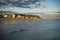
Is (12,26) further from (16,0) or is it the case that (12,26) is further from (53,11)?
(53,11)

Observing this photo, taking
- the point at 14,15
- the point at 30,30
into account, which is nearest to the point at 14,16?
the point at 14,15

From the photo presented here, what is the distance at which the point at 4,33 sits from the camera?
1.90 m

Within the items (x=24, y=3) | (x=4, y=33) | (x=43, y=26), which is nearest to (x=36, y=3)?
(x=24, y=3)

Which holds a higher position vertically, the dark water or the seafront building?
the seafront building

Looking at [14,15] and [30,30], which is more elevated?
[14,15]

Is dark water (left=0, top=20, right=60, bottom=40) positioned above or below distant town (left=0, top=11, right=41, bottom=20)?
below

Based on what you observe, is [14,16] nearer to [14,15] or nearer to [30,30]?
[14,15]

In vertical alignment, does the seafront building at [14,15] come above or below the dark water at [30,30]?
above

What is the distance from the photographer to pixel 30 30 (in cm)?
193

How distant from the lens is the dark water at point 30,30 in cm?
191

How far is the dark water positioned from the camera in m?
1.91

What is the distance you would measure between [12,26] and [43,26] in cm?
43

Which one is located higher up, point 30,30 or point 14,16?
point 14,16

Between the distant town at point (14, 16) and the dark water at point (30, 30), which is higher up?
the distant town at point (14, 16)
